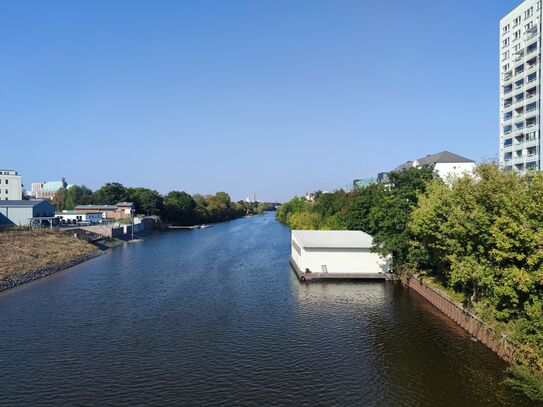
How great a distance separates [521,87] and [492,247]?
42.1 meters

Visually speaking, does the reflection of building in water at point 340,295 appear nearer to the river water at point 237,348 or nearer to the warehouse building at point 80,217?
the river water at point 237,348

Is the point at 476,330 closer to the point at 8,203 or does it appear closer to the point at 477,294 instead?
the point at 477,294

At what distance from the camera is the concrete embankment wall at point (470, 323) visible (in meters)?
16.0

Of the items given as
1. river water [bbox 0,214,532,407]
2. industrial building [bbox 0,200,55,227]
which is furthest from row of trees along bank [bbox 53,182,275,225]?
river water [bbox 0,214,532,407]

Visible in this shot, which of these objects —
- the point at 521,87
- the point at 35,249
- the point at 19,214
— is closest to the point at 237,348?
the point at 35,249

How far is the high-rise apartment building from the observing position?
1875 inches

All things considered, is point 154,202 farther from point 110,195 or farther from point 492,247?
point 492,247

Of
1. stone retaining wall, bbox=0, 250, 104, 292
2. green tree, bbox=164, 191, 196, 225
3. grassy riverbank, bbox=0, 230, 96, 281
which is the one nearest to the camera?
stone retaining wall, bbox=0, 250, 104, 292

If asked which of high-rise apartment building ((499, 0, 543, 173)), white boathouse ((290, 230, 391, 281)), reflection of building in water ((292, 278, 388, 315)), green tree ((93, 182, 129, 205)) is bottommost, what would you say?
reflection of building in water ((292, 278, 388, 315))

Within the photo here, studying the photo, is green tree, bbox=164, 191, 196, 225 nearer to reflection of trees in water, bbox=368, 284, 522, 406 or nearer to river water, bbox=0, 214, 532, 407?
river water, bbox=0, 214, 532, 407

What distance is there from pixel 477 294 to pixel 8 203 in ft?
202

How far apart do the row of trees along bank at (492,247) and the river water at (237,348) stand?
5.30 ft

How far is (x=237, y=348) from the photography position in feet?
57.6

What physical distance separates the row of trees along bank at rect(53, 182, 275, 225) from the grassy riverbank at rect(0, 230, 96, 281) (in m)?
47.8
